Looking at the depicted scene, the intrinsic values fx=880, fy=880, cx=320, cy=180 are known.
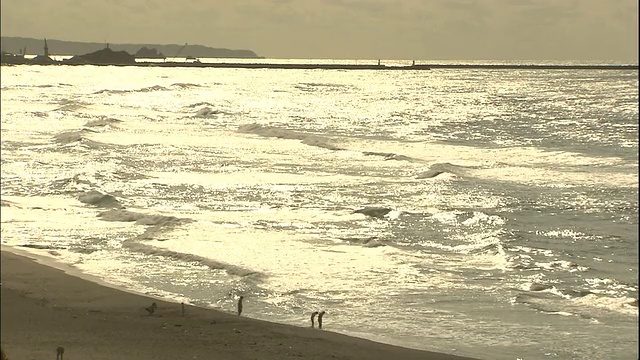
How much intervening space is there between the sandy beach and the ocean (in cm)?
98

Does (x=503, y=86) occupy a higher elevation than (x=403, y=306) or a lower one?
higher

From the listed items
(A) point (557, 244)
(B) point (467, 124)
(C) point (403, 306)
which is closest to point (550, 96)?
(B) point (467, 124)

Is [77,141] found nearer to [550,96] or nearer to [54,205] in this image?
[54,205]

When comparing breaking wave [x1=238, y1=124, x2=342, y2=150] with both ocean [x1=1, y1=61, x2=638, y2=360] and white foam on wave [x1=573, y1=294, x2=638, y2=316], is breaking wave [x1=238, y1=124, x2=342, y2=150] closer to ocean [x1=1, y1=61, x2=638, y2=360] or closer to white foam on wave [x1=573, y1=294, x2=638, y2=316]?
ocean [x1=1, y1=61, x2=638, y2=360]

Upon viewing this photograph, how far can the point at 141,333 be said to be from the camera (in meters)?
13.7

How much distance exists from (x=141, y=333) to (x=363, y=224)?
43.4 ft

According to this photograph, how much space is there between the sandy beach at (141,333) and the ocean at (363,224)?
3.21 ft

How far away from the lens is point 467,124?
237ft

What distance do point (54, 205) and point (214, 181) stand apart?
27.6 ft

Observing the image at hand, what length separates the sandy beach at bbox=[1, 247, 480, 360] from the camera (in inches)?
494

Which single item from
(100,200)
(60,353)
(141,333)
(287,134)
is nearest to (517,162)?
(287,134)

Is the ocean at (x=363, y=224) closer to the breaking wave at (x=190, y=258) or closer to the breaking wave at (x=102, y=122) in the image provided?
the breaking wave at (x=190, y=258)

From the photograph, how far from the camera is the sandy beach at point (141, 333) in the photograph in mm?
12539

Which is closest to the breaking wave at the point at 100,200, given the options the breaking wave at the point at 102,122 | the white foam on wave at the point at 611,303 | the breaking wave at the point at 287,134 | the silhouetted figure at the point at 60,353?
the white foam on wave at the point at 611,303
